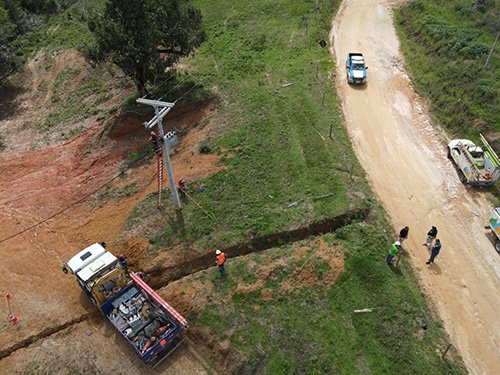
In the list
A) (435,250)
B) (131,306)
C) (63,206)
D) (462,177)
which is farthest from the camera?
(63,206)

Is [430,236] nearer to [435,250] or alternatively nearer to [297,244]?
[435,250]

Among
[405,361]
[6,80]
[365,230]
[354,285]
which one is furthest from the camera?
[6,80]

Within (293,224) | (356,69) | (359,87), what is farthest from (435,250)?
(356,69)

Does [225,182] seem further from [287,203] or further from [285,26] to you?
[285,26]

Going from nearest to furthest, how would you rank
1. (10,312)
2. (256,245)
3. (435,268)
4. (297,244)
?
1. (10,312)
2. (435,268)
3. (297,244)
4. (256,245)

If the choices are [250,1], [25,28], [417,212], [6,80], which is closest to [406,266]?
[417,212]

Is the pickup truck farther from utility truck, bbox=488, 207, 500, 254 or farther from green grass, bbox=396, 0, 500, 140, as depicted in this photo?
utility truck, bbox=488, 207, 500, 254

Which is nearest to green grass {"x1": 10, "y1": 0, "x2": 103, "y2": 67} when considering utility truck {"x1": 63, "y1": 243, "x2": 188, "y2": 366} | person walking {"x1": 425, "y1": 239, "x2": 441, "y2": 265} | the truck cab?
the truck cab
